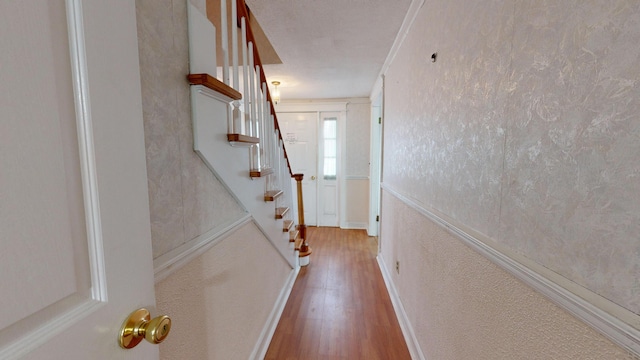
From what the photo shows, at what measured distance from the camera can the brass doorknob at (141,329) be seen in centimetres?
48

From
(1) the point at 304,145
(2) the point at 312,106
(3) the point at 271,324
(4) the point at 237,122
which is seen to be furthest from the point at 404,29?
(1) the point at 304,145

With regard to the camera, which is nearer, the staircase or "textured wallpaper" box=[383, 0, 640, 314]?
"textured wallpaper" box=[383, 0, 640, 314]

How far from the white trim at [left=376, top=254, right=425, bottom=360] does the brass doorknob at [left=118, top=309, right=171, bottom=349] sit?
1.56m

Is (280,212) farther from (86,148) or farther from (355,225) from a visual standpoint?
(355,225)

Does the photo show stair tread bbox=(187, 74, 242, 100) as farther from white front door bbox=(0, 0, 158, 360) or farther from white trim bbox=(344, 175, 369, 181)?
white trim bbox=(344, 175, 369, 181)

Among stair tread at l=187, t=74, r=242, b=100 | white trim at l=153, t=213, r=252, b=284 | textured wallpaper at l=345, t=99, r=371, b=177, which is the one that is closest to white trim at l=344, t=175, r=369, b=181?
textured wallpaper at l=345, t=99, r=371, b=177

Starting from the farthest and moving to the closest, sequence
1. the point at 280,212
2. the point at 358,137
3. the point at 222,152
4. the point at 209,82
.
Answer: the point at 358,137
the point at 280,212
the point at 222,152
the point at 209,82

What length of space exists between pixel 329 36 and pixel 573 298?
222cm

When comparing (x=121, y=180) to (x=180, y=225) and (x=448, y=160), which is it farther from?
(x=448, y=160)

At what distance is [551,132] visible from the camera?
2.16 feet

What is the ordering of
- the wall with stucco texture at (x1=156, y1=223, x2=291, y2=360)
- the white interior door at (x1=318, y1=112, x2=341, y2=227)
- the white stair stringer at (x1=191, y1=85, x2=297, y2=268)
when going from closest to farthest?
the wall with stucco texture at (x1=156, y1=223, x2=291, y2=360) → the white stair stringer at (x1=191, y1=85, x2=297, y2=268) → the white interior door at (x1=318, y1=112, x2=341, y2=227)

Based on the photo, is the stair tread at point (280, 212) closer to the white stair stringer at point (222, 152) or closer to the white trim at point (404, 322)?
the white stair stringer at point (222, 152)

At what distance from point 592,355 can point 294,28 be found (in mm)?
2281

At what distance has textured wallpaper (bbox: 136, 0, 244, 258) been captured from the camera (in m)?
0.76
